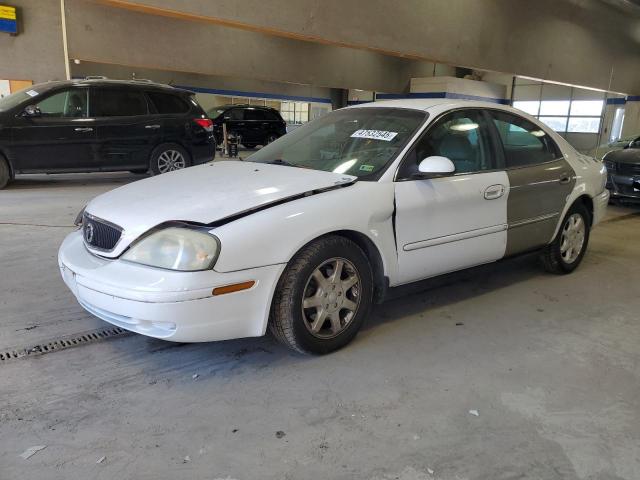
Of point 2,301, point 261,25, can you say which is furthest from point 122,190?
→ point 261,25

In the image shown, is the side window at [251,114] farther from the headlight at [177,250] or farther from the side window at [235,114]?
the headlight at [177,250]

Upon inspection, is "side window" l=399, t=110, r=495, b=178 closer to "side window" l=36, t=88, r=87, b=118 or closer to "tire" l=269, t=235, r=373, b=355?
"tire" l=269, t=235, r=373, b=355

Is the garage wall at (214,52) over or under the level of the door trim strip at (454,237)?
over

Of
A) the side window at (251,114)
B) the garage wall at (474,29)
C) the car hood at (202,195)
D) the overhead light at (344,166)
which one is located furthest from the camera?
the side window at (251,114)

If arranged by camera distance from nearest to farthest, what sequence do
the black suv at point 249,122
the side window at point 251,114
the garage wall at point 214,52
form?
the garage wall at point 214,52, the black suv at point 249,122, the side window at point 251,114

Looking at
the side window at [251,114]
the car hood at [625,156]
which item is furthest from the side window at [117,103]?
the side window at [251,114]

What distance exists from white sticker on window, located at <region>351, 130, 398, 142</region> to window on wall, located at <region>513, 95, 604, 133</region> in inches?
Answer: 979

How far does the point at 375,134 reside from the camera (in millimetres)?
3186

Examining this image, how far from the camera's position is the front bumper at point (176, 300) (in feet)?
7.29

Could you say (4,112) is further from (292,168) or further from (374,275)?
(374,275)

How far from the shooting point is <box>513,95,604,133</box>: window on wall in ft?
82.6

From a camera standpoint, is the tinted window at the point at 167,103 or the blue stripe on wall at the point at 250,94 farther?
the blue stripe on wall at the point at 250,94

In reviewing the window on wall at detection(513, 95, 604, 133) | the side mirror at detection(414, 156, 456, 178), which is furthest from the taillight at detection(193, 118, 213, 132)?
the window on wall at detection(513, 95, 604, 133)

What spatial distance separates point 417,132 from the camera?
3037 mm
